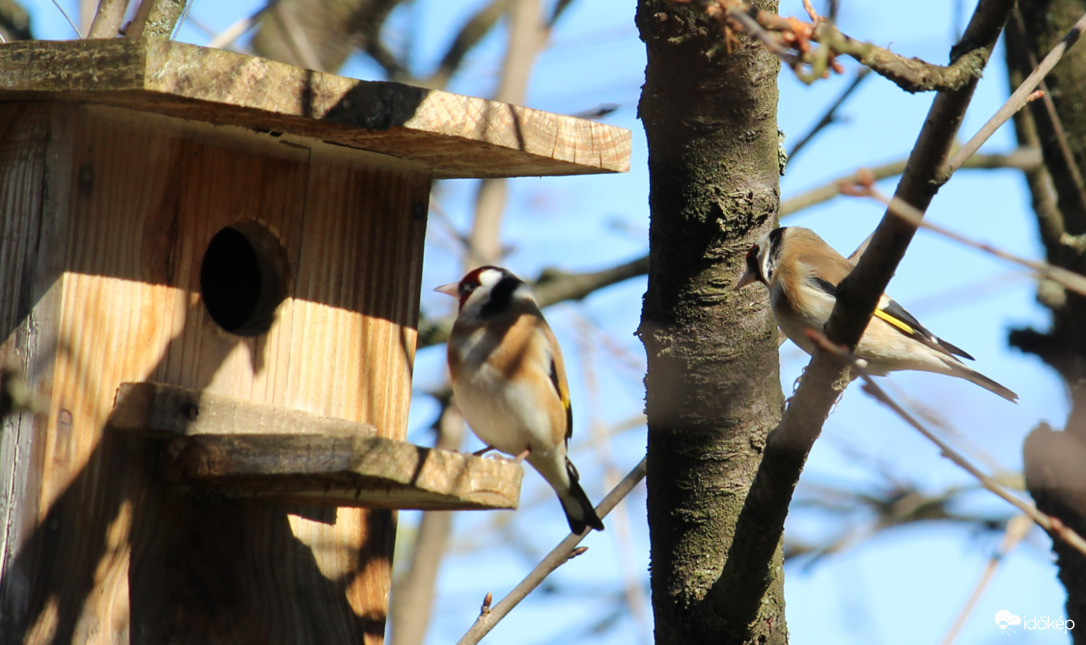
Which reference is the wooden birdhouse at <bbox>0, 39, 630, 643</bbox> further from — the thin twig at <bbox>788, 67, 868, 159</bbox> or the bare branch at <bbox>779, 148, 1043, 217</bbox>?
the bare branch at <bbox>779, 148, 1043, 217</bbox>

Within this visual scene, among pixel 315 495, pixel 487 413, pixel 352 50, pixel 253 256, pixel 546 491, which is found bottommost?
pixel 315 495

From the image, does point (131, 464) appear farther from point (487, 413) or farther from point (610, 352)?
point (610, 352)

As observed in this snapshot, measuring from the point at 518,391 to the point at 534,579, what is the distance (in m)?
0.82

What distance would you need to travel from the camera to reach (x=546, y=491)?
907cm

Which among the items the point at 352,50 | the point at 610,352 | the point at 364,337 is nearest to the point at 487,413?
the point at 364,337

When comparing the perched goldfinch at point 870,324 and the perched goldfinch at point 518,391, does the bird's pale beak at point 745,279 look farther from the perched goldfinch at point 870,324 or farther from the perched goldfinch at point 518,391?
the perched goldfinch at point 870,324

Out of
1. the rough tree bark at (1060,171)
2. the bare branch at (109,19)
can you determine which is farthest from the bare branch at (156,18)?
the rough tree bark at (1060,171)

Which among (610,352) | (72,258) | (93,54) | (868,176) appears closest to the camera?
(868,176)

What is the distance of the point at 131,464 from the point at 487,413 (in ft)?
3.71

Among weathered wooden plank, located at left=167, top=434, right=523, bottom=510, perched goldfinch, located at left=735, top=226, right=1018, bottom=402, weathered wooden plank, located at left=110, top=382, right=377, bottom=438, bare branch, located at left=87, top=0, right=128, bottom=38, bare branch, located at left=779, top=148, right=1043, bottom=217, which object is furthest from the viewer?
bare branch, located at left=779, top=148, right=1043, bottom=217

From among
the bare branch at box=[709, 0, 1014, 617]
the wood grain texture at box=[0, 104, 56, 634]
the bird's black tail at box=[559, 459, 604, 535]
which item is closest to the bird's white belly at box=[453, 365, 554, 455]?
the bird's black tail at box=[559, 459, 604, 535]

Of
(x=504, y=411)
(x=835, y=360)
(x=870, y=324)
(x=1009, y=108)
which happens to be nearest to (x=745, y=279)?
(x=835, y=360)

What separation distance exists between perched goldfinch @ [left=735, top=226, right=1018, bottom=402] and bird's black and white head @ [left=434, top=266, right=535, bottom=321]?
3.75 feet

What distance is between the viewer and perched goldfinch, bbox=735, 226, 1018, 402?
4.82m
